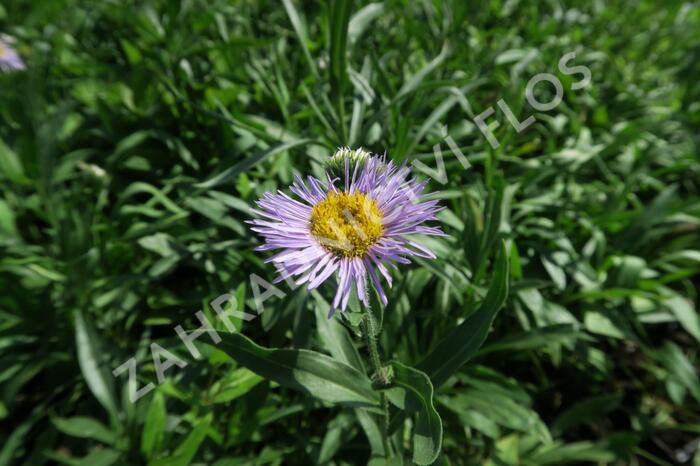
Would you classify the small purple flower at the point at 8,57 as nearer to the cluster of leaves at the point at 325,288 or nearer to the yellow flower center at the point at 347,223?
the cluster of leaves at the point at 325,288

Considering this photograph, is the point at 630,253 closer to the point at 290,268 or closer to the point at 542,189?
the point at 542,189

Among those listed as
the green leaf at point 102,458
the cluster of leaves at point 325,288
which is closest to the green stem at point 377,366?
the cluster of leaves at point 325,288

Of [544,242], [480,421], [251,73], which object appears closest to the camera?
[480,421]

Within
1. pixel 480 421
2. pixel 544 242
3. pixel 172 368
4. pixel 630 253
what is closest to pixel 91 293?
pixel 172 368

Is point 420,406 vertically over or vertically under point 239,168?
under

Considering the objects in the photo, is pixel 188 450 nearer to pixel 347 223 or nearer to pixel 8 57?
pixel 347 223

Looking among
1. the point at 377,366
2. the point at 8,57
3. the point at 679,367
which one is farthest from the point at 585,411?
the point at 8,57
